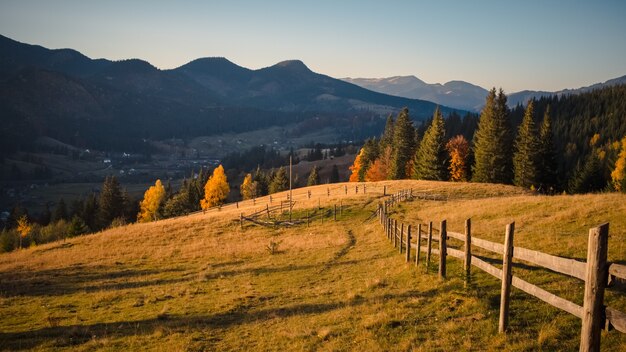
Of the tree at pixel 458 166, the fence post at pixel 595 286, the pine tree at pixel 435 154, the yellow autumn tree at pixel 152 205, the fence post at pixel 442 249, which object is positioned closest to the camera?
the fence post at pixel 595 286

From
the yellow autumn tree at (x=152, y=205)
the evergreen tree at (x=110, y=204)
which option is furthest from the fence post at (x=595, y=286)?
the evergreen tree at (x=110, y=204)

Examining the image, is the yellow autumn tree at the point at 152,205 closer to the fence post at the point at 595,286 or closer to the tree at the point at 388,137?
the tree at the point at 388,137

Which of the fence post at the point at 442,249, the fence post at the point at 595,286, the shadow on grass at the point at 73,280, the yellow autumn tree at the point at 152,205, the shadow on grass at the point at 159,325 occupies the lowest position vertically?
the yellow autumn tree at the point at 152,205

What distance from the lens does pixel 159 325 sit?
13.5 meters

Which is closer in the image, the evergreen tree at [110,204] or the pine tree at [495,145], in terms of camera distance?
the pine tree at [495,145]

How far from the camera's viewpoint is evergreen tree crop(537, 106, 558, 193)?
6009 centimetres

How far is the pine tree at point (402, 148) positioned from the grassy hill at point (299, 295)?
152ft

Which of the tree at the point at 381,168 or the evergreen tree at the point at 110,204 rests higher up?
the tree at the point at 381,168

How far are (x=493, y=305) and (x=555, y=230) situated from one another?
12.5m

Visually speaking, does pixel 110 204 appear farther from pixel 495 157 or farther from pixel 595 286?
pixel 595 286

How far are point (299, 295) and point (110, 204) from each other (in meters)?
84.5

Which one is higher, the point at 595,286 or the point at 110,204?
the point at 595,286

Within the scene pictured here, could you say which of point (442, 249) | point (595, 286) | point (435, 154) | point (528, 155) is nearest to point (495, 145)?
point (528, 155)

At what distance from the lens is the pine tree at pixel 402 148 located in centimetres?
8050
